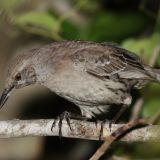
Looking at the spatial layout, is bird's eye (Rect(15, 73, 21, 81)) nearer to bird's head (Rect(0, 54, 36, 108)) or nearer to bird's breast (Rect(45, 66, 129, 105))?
bird's head (Rect(0, 54, 36, 108))

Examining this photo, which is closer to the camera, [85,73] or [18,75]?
[85,73]

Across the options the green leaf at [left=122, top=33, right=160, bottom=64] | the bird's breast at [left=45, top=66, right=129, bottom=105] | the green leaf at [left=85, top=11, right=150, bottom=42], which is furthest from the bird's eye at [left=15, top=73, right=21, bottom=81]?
the green leaf at [left=122, top=33, right=160, bottom=64]

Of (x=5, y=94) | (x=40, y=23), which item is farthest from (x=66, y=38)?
(x=5, y=94)

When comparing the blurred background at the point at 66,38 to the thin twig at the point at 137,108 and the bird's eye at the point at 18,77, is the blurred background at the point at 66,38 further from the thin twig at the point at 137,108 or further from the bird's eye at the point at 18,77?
the bird's eye at the point at 18,77

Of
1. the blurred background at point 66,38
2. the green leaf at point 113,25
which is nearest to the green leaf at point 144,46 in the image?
the blurred background at point 66,38

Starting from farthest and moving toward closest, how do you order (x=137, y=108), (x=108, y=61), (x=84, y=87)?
(x=137, y=108) < (x=108, y=61) < (x=84, y=87)

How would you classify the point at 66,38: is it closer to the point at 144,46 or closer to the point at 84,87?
the point at 144,46

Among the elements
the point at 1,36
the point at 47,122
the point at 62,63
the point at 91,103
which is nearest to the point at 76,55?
the point at 62,63
